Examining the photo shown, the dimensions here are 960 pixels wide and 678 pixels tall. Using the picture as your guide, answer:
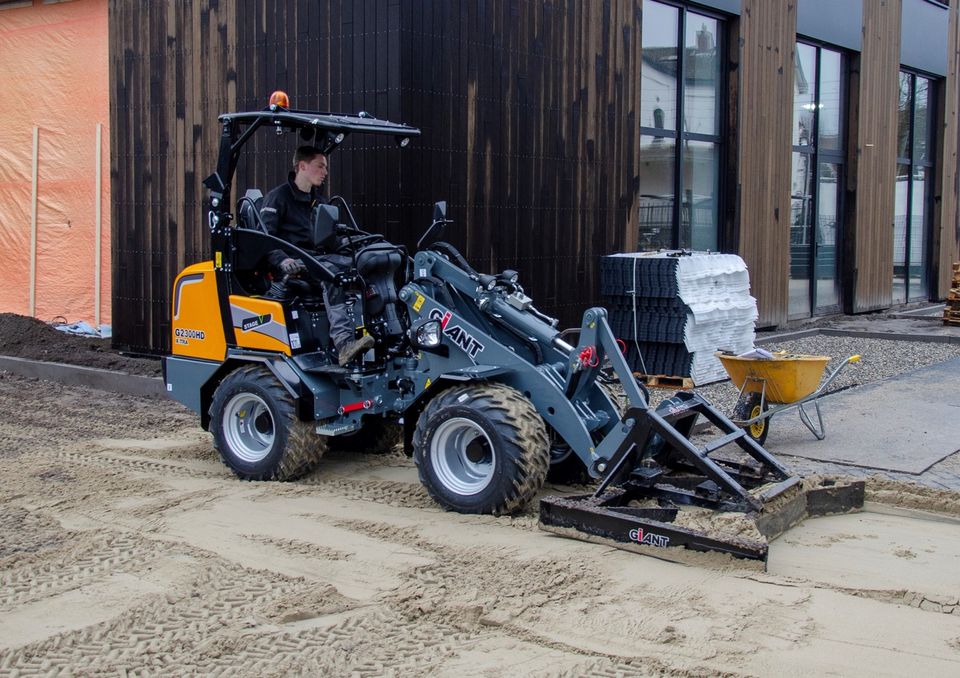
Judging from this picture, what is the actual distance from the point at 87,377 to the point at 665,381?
19.6 feet

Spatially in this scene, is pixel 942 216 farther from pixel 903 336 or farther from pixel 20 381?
pixel 20 381

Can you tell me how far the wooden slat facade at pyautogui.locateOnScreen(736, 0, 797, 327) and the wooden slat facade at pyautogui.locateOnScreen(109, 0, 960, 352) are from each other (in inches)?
119

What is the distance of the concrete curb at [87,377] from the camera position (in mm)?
11031

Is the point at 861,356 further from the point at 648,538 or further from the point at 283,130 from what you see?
the point at 648,538

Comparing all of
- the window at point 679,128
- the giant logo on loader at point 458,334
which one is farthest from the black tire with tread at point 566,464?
the window at point 679,128

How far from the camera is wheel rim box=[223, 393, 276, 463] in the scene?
25.0 feet

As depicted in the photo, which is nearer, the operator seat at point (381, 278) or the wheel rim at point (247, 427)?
the operator seat at point (381, 278)

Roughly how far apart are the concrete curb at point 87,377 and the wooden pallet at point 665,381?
16.0 ft

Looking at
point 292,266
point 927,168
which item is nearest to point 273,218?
point 292,266

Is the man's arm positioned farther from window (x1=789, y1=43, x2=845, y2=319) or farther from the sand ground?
window (x1=789, y1=43, x2=845, y2=319)

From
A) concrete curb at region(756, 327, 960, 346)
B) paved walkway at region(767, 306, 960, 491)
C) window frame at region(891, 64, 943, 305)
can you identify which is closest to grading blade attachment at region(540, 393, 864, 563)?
paved walkway at region(767, 306, 960, 491)

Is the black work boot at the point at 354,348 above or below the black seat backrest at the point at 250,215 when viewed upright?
below

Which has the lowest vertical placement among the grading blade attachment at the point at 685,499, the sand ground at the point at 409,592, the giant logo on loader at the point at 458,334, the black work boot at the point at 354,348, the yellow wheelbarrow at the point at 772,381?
the sand ground at the point at 409,592

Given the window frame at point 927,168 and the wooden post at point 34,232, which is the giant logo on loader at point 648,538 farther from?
the window frame at point 927,168
